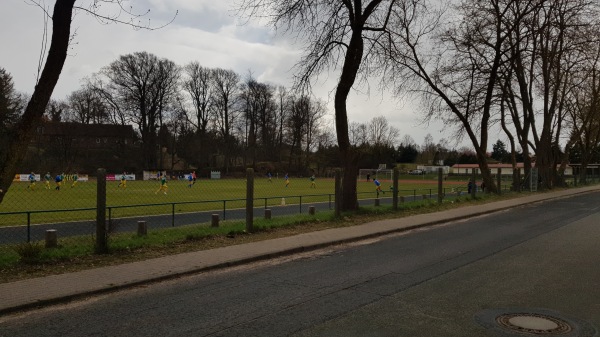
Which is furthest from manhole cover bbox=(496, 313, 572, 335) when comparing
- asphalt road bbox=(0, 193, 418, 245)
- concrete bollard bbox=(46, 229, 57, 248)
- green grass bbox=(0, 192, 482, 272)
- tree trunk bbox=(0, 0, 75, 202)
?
asphalt road bbox=(0, 193, 418, 245)

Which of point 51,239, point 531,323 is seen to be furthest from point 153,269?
point 531,323

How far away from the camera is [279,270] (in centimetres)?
841

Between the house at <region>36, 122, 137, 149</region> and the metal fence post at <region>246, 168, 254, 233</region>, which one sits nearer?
the metal fence post at <region>246, 168, 254, 233</region>

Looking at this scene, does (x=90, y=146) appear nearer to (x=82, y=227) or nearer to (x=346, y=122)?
(x=82, y=227)

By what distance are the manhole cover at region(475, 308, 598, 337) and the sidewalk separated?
480 cm

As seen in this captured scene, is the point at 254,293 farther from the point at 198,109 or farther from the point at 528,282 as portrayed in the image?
the point at 198,109

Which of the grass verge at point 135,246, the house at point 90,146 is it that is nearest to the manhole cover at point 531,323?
the grass verge at point 135,246

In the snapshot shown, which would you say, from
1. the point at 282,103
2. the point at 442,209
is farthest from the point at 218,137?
the point at 442,209

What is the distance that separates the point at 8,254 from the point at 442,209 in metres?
16.3

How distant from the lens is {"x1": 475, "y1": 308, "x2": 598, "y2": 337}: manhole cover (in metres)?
5.05

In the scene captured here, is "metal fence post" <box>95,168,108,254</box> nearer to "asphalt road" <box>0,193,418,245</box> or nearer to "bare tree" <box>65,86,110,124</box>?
"asphalt road" <box>0,193,418,245</box>

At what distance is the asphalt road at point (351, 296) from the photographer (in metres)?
5.21

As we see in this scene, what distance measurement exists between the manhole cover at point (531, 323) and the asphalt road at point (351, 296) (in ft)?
0.65

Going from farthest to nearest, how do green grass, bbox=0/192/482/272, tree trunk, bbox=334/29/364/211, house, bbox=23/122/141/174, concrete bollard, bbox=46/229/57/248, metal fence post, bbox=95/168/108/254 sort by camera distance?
house, bbox=23/122/141/174 → tree trunk, bbox=334/29/364/211 → concrete bollard, bbox=46/229/57/248 → metal fence post, bbox=95/168/108/254 → green grass, bbox=0/192/482/272
